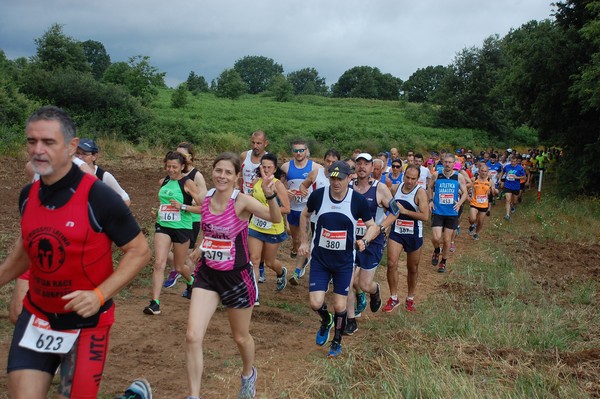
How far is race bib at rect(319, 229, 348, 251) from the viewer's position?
6438 mm

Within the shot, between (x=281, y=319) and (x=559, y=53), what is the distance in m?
18.4

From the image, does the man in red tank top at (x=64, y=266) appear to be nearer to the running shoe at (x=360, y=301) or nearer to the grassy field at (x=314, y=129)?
the running shoe at (x=360, y=301)

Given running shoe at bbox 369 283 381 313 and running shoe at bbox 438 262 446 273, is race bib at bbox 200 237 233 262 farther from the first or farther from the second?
running shoe at bbox 438 262 446 273

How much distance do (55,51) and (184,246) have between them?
24335 mm

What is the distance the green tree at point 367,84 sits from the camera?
303ft

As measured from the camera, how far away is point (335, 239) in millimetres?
6449

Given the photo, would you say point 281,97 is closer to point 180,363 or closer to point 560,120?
point 560,120

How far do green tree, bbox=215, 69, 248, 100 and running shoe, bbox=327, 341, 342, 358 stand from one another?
5944cm

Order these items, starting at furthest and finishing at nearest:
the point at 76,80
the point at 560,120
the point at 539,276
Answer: the point at 76,80
the point at 560,120
the point at 539,276

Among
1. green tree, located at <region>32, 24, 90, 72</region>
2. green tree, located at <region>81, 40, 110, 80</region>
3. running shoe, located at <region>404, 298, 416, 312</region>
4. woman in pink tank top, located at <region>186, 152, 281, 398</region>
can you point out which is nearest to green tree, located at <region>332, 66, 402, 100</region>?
green tree, located at <region>81, 40, 110, 80</region>

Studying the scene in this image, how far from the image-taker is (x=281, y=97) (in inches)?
2667

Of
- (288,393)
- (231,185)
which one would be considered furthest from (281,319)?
(231,185)

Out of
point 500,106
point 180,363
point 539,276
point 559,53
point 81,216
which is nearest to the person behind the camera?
point 81,216

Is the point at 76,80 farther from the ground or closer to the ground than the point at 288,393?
farther from the ground
